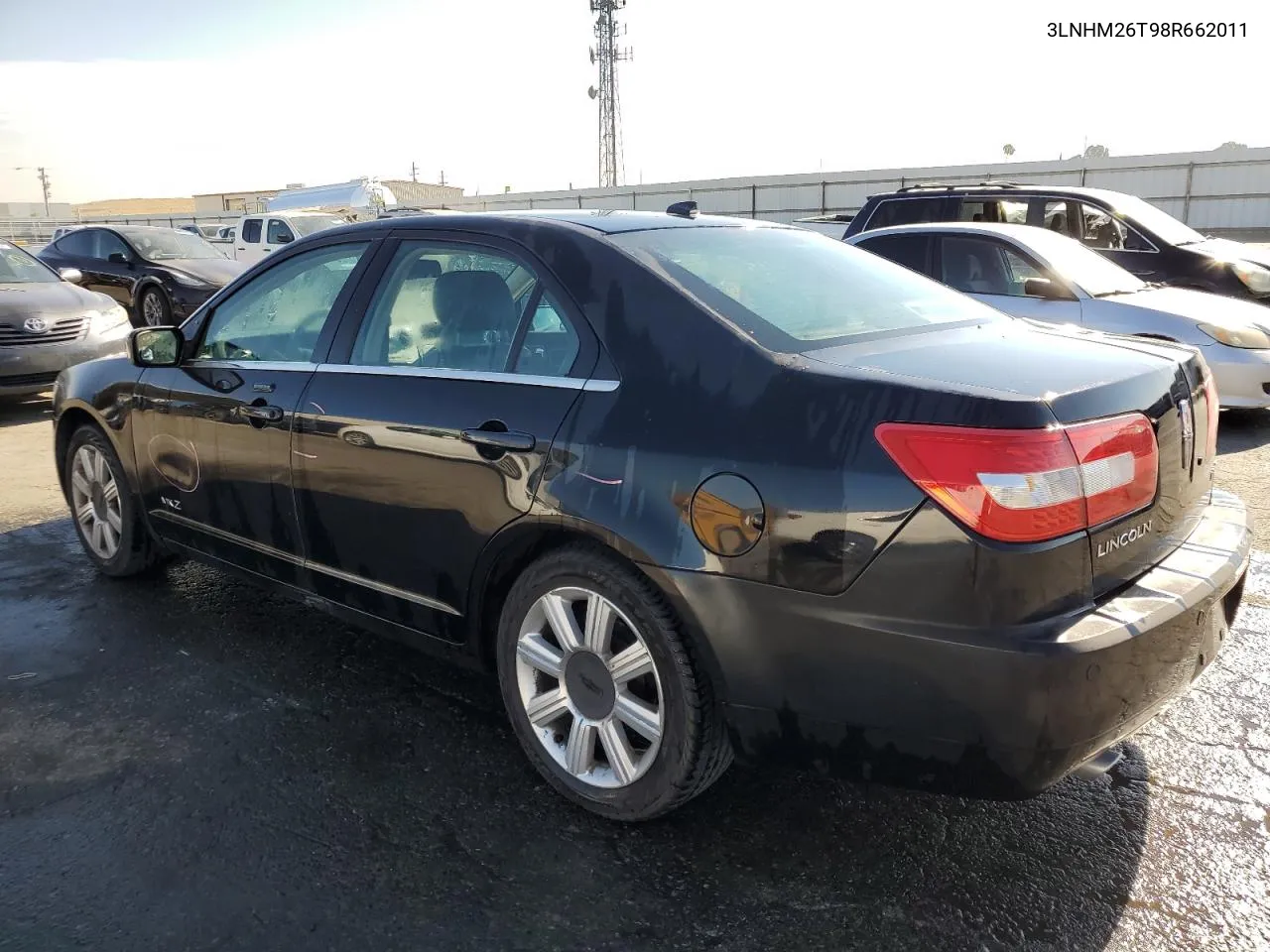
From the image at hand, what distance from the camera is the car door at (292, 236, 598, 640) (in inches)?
109

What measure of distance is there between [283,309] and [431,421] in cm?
121

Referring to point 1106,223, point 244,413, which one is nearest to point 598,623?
point 244,413

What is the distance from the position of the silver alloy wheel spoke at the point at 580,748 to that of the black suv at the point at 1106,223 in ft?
25.2

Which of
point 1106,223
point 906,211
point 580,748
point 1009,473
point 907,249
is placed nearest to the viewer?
point 1009,473

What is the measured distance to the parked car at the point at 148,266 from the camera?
46.2 ft

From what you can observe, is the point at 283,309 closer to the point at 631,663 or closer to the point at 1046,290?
the point at 631,663

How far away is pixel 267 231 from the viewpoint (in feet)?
64.7

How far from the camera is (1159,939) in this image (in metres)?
2.24

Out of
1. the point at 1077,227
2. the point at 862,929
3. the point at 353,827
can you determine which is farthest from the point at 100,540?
the point at 1077,227

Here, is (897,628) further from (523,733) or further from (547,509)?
(523,733)

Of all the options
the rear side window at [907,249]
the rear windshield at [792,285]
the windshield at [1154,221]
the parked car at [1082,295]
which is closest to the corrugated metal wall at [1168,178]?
the windshield at [1154,221]

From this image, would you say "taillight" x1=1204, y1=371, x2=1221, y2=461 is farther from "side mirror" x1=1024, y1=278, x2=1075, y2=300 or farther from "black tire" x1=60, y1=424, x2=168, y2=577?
"side mirror" x1=1024, y1=278, x2=1075, y2=300

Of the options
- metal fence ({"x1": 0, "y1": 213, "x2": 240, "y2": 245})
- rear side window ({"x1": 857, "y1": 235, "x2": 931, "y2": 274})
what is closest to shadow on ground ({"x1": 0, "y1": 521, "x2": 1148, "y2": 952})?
rear side window ({"x1": 857, "y1": 235, "x2": 931, "y2": 274})

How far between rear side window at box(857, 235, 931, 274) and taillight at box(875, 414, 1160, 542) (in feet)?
19.3
